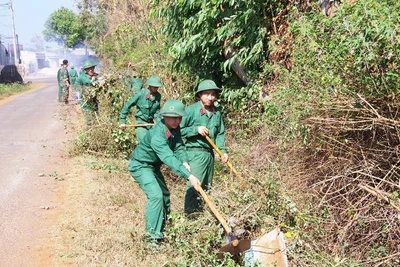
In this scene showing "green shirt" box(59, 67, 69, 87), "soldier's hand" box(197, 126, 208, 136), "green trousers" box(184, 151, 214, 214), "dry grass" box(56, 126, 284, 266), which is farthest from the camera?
"green shirt" box(59, 67, 69, 87)

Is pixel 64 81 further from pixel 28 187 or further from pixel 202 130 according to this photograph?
pixel 202 130

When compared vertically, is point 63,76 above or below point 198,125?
below

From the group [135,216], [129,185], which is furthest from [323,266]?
[129,185]

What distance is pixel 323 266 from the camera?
4254 mm

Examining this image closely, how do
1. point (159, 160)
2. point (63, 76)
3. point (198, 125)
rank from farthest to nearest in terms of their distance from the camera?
point (63, 76) → point (198, 125) → point (159, 160)

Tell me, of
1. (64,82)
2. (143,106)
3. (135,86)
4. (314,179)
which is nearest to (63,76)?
(64,82)

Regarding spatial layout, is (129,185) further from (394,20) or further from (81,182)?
(394,20)

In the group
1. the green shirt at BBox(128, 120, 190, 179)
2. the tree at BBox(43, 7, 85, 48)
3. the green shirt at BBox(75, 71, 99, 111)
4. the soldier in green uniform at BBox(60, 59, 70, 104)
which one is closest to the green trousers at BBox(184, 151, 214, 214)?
the green shirt at BBox(128, 120, 190, 179)

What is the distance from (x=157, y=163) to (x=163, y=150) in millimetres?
503

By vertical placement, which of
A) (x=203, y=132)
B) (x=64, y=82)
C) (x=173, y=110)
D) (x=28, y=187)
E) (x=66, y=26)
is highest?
(x=173, y=110)

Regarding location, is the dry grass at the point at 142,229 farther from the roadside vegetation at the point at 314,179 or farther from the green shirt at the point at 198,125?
the green shirt at the point at 198,125

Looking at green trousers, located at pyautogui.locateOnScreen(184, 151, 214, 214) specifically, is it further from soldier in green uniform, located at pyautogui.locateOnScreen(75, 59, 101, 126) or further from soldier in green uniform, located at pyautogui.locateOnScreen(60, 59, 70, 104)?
soldier in green uniform, located at pyautogui.locateOnScreen(60, 59, 70, 104)

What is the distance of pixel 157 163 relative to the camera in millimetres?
5488

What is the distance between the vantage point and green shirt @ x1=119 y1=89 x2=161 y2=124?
8.23 metres
